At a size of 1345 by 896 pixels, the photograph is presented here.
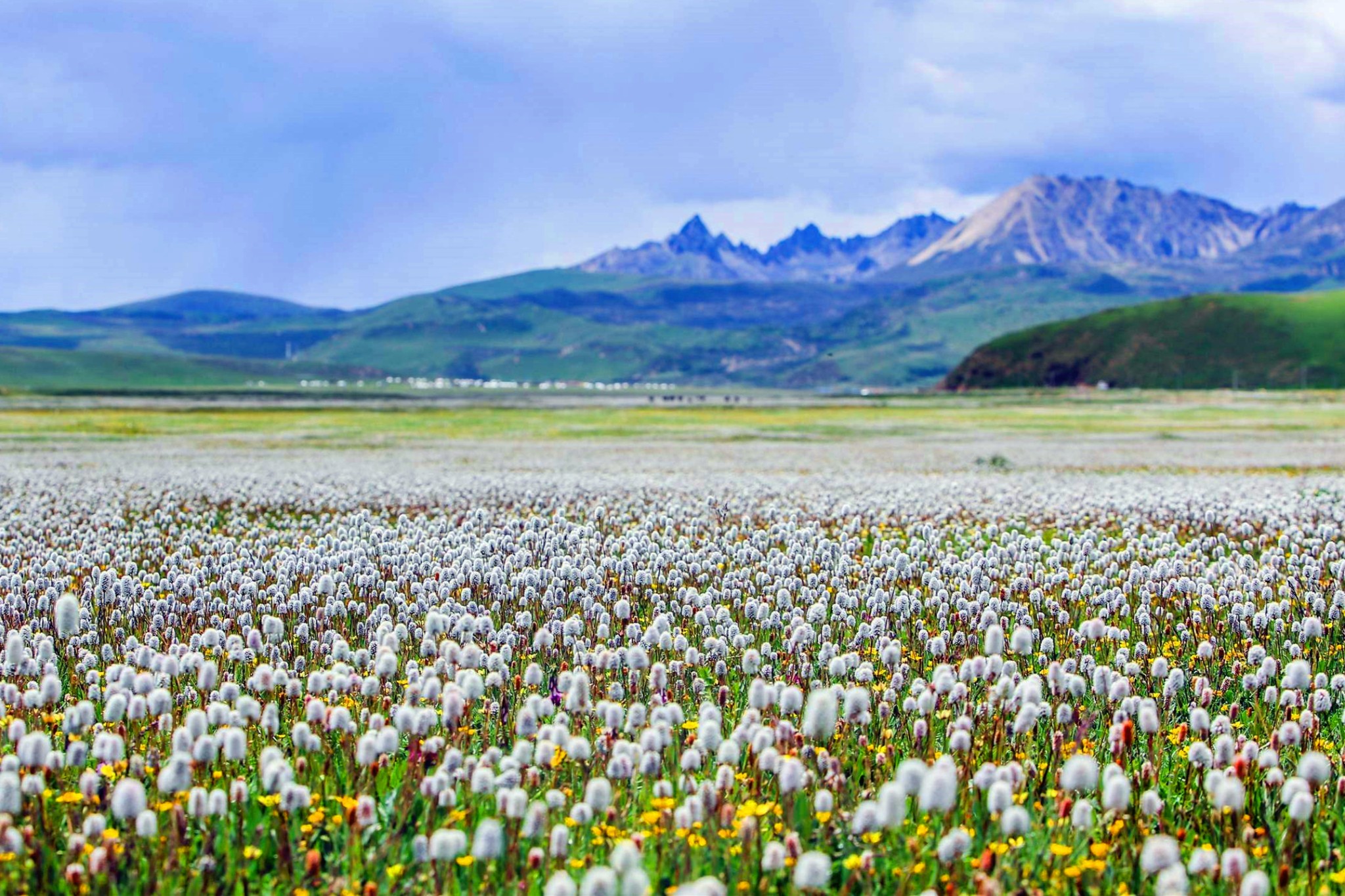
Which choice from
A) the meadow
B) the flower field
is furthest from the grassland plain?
the flower field

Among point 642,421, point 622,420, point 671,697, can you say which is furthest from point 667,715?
point 622,420

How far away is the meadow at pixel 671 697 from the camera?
18.1 ft

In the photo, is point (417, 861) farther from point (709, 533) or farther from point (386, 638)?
point (709, 533)

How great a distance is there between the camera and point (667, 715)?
6309 millimetres

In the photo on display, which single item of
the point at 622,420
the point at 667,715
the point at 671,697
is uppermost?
the point at 622,420

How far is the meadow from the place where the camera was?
18.1 feet

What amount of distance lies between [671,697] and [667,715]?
2249mm

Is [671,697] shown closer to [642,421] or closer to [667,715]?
[667,715]

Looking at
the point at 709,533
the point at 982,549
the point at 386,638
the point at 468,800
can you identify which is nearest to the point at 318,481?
the point at 709,533

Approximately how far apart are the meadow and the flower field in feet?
0.13

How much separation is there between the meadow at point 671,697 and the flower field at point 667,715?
0.13 ft

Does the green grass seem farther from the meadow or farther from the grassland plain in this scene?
the meadow

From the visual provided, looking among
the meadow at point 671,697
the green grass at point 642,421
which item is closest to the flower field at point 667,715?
the meadow at point 671,697

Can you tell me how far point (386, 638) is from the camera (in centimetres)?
840
